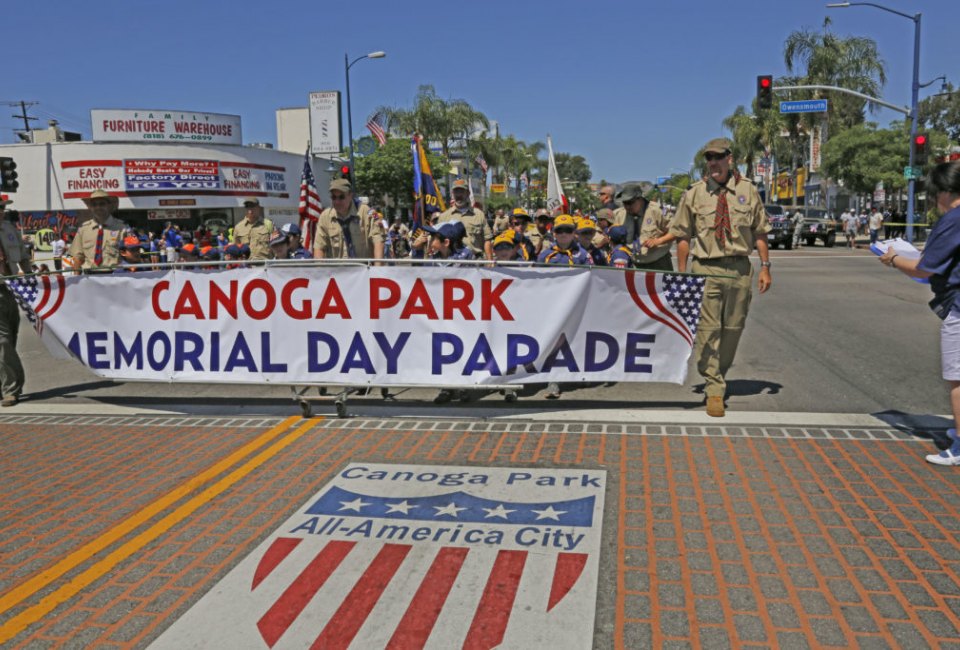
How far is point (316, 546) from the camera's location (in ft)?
12.7

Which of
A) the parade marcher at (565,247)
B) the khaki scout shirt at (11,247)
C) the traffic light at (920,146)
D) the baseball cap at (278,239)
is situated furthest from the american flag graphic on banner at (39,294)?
the traffic light at (920,146)

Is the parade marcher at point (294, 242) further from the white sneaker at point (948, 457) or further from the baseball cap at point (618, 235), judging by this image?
the white sneaker at point (948, 457)

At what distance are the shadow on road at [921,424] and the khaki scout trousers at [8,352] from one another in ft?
24.6

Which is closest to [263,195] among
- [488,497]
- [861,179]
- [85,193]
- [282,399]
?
[85,193]

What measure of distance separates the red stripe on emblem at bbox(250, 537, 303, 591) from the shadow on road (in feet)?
13.9

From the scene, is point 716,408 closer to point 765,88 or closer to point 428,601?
point 428,601

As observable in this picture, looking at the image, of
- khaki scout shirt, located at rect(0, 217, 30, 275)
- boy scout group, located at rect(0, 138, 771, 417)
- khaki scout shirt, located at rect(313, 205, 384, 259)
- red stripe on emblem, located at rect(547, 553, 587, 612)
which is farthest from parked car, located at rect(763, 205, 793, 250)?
red stripe on emblem, located at rect(547, 553, 587, 612)

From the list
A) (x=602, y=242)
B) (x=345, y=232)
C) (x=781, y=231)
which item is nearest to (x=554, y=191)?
(x=602, y=242)

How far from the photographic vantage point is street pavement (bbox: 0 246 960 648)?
10.4 feet

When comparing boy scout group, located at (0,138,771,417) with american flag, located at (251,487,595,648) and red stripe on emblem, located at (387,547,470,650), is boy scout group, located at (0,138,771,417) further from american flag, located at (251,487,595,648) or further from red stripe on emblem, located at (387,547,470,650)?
red stripe on emblem, located at (387,547,470,650)

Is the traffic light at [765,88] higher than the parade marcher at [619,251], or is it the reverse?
the traffic light at [765,88]

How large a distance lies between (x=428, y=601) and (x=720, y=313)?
147 inches

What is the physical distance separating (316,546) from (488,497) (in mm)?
1041

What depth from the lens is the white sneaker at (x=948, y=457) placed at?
477 cm
